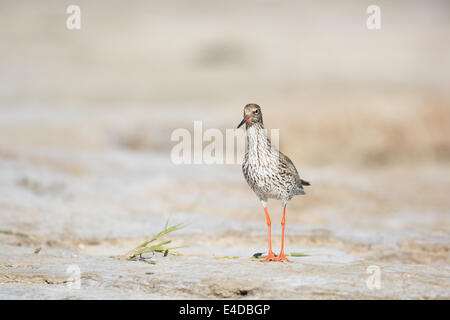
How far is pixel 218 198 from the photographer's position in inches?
356

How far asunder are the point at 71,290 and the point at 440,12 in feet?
98.8

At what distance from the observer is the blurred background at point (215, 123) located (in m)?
7.36

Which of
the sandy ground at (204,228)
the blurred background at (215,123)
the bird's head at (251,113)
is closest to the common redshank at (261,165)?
the bird's head at (251,113)

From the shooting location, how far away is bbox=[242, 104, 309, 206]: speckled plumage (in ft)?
18.2

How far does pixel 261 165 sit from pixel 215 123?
743cm

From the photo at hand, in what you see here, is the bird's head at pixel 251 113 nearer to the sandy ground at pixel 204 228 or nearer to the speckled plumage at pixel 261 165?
the speckled plumage at pixel 261 165

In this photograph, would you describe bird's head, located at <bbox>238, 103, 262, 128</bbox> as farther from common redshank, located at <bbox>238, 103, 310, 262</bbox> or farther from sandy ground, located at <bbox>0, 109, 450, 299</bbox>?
sandy ground, located at <bbox>0, 109, 450, 299</bbox>

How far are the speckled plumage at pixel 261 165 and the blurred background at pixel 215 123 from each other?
1020 millimetres

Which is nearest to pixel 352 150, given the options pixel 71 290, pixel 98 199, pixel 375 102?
pixel 375 102

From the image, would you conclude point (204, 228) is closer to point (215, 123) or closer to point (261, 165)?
point (261, 165)

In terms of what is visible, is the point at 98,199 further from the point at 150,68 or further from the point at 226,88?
the point at 150,68

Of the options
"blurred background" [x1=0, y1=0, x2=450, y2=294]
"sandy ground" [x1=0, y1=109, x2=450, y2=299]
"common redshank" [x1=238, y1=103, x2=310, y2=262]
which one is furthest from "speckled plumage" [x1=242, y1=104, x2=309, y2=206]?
"blurred background" [x1=0, y1=0, x2=450, y2=294]

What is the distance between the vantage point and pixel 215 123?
12.9m
